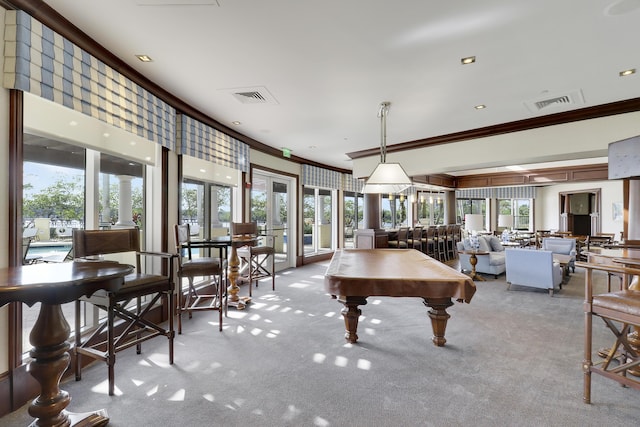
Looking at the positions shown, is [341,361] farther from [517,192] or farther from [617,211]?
[517,192]

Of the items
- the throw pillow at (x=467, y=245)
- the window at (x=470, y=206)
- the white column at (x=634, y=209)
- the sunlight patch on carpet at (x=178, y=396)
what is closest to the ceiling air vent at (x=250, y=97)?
the sunlight patch on carpet at (x=178, y=396)

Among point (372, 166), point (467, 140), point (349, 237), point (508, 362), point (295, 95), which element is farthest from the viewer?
point (349, 237)

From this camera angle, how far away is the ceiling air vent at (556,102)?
11.2 ft

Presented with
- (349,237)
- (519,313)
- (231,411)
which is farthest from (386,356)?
(349,237)

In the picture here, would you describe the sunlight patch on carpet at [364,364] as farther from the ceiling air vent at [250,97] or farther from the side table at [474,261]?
the side table at [474,261]

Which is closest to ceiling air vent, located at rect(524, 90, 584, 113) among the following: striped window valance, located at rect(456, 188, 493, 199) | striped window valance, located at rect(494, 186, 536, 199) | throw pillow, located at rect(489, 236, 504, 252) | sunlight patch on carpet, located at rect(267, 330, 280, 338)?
throw pillow, located at rect(489, 236, 504, 252)

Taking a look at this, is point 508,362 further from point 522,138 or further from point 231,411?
point 522,138

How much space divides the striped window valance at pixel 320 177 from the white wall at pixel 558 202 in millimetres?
7817

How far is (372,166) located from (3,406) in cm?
589

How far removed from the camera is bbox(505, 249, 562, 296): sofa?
452 centimetres

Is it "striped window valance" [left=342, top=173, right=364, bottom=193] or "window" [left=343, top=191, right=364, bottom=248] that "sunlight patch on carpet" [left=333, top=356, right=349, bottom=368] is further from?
"striped window valance" [left=342, top=173, right=364, bottom=193]

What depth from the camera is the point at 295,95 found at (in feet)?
11.4

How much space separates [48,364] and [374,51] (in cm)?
303

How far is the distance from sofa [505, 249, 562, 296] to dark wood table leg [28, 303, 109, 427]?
5527mm
